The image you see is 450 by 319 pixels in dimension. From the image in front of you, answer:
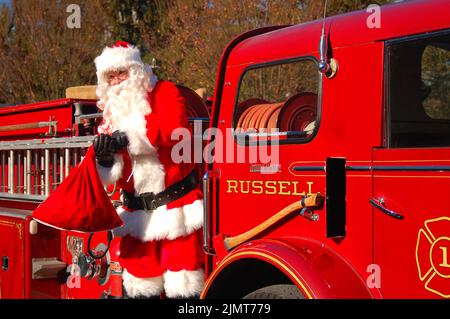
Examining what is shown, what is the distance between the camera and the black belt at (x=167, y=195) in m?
3.87

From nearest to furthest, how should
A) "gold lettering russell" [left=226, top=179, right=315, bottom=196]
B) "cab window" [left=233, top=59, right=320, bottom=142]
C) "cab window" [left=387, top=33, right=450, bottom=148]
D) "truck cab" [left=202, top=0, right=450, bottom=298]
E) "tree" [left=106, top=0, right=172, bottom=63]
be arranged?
"truck cab" [left=202, top=0, right=450, bottom=298] → "cab window" [left=387, top=33, right=450, bottom=148] → "gold lettering russell" [left=226, top=179, right=315, bottom=196] → "cab window" [left=233, top=59, right=320, bottom=142] → "tree" [left=106, top=0, right=172, bottom=63]

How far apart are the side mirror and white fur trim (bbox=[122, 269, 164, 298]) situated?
1.45 m

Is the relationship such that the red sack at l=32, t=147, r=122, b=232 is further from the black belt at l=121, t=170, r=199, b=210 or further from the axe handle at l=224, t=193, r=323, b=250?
the axe handle at l=224, t=193, r=323, b=250

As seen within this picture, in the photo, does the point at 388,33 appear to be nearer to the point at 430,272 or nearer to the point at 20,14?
the point at 430,272

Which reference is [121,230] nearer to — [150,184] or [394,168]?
[150,184]

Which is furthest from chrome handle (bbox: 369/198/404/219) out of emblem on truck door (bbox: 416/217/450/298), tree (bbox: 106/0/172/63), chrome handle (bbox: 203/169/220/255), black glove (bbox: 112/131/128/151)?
tree (bbox: 106/0/172/63)

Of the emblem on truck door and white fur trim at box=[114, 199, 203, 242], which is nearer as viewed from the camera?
the emblem on truck door

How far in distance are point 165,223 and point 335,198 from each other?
4.40 ft

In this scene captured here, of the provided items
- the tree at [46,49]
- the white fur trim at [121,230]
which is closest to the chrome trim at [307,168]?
the white fur trim at [121,230]

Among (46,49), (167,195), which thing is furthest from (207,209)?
(46,49)

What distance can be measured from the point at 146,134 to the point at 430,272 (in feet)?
6.14

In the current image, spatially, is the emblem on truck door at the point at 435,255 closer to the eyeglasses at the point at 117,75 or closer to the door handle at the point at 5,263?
the eyeglasses at the point at 117,75

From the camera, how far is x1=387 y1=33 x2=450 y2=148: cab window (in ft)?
8.87

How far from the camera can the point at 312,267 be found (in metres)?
2.69
